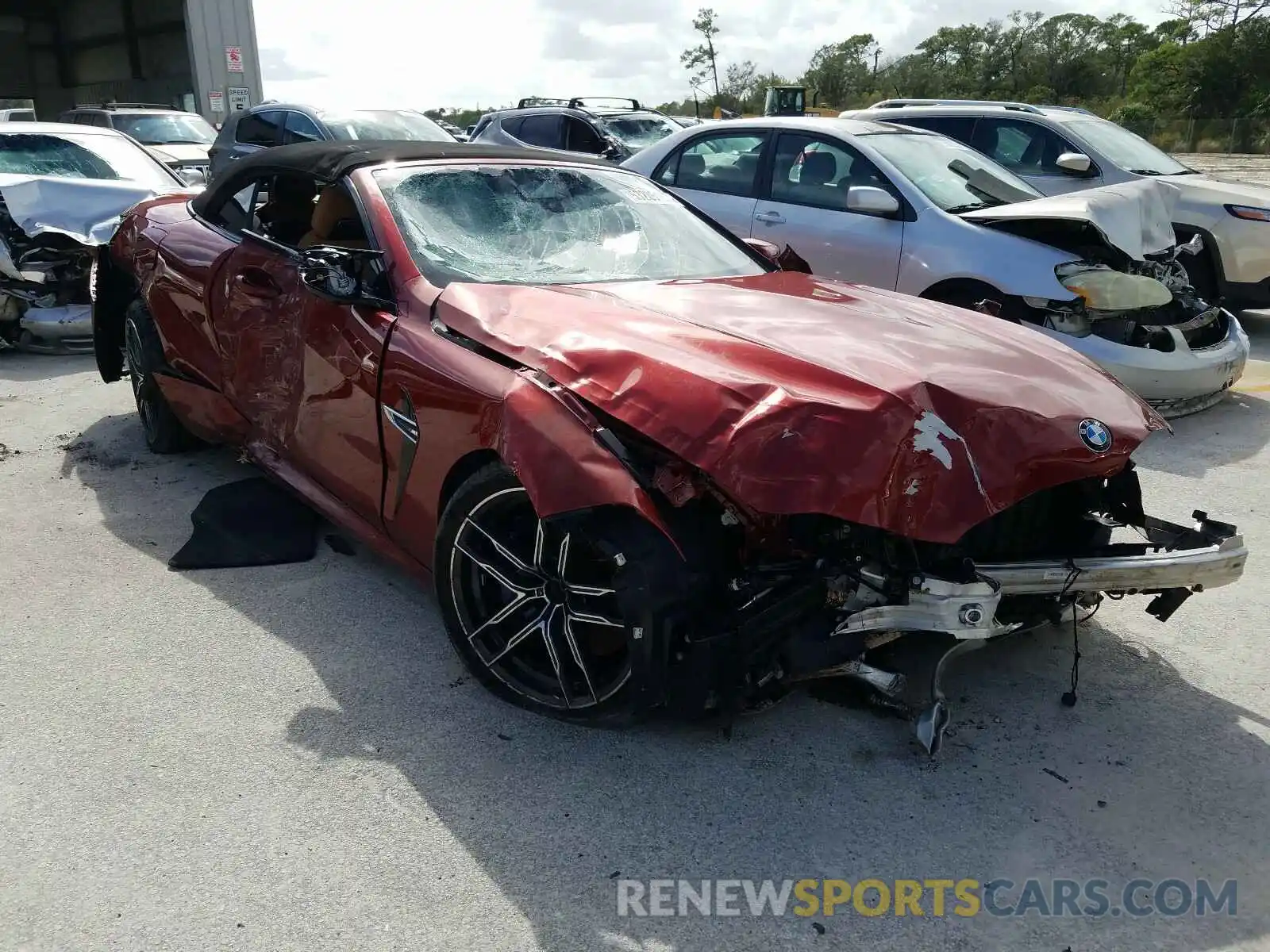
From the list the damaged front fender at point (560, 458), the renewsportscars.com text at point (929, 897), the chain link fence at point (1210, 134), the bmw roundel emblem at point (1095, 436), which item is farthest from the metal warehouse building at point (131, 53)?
the chain link fence at point (1210, 134)

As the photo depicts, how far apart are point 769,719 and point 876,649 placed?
0.38 m

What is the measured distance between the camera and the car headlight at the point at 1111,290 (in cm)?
558

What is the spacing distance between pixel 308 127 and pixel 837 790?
38.7 ft

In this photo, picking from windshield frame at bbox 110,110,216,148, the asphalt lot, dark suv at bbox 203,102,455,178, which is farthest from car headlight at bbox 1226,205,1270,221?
windshield frame at bbox 110,110,216,148

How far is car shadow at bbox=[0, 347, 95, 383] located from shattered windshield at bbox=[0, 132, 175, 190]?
1.60 m

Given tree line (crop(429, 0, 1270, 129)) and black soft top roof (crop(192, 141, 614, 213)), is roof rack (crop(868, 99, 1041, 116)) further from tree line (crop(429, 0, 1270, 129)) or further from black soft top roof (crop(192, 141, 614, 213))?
tree line (crop(429, 0, 1270, 129))

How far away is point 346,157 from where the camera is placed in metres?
3.95

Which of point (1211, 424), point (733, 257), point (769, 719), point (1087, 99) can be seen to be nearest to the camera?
point (769, 719)

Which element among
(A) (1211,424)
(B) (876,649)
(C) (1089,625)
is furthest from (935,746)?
(A) (1211,424)

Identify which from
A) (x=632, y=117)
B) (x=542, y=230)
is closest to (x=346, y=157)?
(x=542, y=230)

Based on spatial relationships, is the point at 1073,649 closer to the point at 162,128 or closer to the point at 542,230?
the point at 542,230

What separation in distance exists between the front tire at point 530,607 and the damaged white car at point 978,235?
12.8ft

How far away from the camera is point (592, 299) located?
3.31 m

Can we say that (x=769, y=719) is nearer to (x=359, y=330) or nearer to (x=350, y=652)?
(x=350, y=652)
